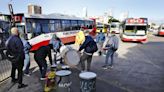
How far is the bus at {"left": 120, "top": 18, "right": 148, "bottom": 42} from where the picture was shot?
67.6ft

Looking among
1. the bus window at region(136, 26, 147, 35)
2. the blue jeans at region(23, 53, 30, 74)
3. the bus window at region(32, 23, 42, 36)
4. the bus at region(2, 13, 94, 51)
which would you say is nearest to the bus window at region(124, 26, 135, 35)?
the bus window at region(136, 26, 147, 35)

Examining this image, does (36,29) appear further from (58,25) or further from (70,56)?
(70,56)

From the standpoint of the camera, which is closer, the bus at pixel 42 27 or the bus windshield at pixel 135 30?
the bus at pixel 42 27

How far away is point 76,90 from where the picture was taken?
19.7ft

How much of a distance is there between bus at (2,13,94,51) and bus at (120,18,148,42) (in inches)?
256

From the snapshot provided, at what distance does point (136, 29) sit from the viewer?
20.9 m

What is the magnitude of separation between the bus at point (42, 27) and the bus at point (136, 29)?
651 centimetres

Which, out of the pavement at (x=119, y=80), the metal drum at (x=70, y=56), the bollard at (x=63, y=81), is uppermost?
the metal drum at (x=70, y=56)

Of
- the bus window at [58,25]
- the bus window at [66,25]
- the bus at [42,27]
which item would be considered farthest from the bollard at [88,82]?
the bus window at [66,25]

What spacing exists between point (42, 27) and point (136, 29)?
11.1 metres

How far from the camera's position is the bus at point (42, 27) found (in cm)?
1323

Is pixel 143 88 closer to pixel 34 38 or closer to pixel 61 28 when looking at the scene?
pixel 34 38

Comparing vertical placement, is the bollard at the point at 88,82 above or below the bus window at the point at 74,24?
below

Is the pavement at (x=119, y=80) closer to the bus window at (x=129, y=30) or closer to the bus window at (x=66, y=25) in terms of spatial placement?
the bus window at (x=66, y=25)
